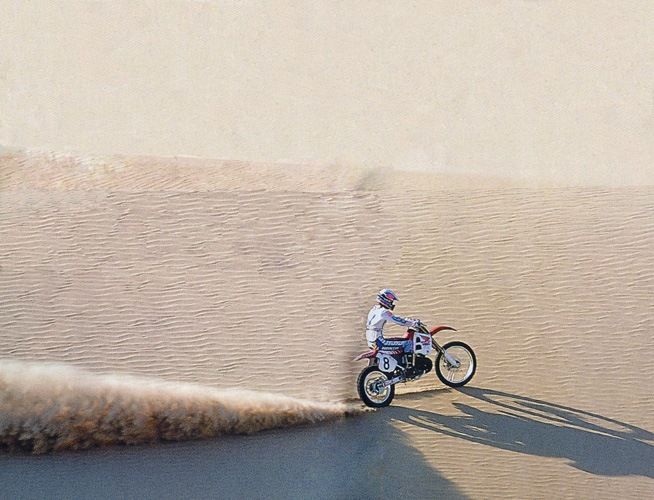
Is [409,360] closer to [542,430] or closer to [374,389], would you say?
[374,389]

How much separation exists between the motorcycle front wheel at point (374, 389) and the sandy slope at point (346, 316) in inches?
10.2

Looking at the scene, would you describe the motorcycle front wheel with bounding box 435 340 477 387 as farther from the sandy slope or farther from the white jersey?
the white jersey

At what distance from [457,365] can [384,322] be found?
51.3 inches

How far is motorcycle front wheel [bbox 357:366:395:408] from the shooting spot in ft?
34.6

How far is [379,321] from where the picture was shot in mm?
10453

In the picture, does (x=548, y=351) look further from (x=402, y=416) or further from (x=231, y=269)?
(x=231, y=269)

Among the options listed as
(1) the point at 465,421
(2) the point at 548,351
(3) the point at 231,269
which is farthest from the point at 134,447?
(2) the point at 548,351

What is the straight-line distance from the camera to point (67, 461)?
10781 mm

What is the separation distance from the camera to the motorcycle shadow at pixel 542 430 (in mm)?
10453

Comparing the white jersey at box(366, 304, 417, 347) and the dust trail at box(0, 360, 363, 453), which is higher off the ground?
the white jersey at box(366, 304, 417, 347)

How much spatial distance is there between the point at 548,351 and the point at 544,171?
342 cm

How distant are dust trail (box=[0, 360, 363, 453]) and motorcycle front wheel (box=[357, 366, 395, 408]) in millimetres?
313

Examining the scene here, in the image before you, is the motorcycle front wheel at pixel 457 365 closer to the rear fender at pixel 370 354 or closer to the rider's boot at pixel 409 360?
the rider's boot at pixel 409 360

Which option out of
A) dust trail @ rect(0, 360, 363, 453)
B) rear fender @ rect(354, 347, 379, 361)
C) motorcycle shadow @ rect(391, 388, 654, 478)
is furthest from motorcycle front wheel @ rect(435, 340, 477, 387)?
dust trail @ rect(0, 360, 363, 453)
